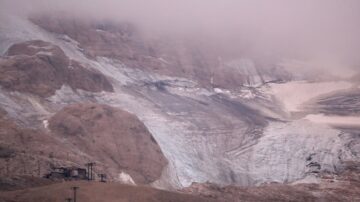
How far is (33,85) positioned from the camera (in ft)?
390

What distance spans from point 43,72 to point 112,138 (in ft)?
65.5

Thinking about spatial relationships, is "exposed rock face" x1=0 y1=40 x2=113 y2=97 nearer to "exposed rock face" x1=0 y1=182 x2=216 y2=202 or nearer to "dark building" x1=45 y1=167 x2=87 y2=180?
"dark building" x1=45 y1=167 x2=87 y2=180

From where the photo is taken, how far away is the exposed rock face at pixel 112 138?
106 m

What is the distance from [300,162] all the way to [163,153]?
2565 cm

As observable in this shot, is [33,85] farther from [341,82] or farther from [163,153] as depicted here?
[341,82]

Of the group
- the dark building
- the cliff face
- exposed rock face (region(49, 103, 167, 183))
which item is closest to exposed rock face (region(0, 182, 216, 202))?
the dark building

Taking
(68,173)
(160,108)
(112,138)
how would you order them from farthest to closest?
(160,108) < (112,138) < (68,173)

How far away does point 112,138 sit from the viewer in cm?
10994

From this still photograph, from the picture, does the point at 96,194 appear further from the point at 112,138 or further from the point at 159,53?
the point at 159,53

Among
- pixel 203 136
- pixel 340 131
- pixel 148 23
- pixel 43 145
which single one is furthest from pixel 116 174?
pixel 148 23

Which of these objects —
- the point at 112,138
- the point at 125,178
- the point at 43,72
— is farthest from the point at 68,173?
the point at 43,72

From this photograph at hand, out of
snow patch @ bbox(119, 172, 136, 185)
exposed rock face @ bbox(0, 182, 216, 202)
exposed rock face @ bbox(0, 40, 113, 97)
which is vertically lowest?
exposed rock face @ bbox(0, 182, 216, 202)

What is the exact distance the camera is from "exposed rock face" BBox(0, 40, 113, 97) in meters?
118

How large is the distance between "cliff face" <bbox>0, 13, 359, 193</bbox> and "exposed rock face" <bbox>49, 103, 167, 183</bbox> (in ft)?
0.58
